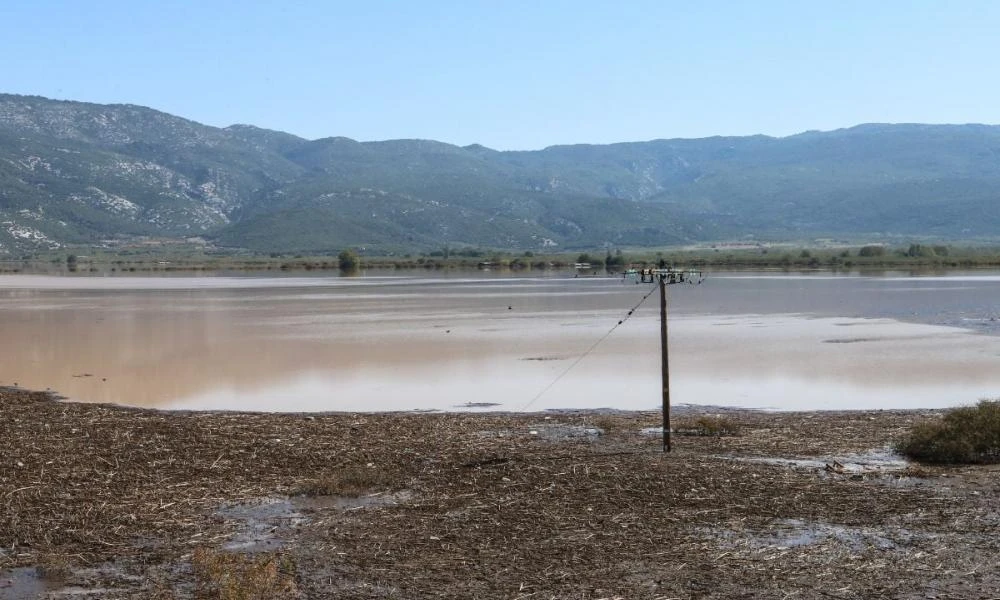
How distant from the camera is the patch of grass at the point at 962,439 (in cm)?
1319

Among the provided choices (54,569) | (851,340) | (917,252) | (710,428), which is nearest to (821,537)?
(710,428)

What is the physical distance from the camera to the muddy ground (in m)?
8.88

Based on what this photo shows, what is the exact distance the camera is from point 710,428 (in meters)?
15.6

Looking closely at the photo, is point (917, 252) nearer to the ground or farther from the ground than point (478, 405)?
farther from the ground

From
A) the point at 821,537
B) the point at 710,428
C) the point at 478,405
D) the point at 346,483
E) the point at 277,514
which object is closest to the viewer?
the point at 821,537

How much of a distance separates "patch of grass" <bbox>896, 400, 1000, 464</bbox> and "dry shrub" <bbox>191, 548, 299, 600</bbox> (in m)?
7.99

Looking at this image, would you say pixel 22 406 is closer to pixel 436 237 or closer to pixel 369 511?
pixel 369 511

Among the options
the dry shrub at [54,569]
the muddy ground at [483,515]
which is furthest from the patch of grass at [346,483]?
the dry shrub at [54,569]

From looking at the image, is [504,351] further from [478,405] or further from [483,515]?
[483,515]

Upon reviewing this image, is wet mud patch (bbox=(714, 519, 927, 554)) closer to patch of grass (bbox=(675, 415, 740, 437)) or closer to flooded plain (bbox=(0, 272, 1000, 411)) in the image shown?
patch of grass (bbox=(675, 415, 740, 437))

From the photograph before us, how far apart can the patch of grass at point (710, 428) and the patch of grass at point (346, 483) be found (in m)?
4.97

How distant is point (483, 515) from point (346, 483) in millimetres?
2036

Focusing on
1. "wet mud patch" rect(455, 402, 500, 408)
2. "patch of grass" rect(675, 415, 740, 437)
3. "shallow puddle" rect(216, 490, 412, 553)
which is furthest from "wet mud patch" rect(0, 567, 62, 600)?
"wet mud patch" rect(455, 402, 500, 408)

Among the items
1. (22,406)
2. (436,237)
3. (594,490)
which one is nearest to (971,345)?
(594,490)
